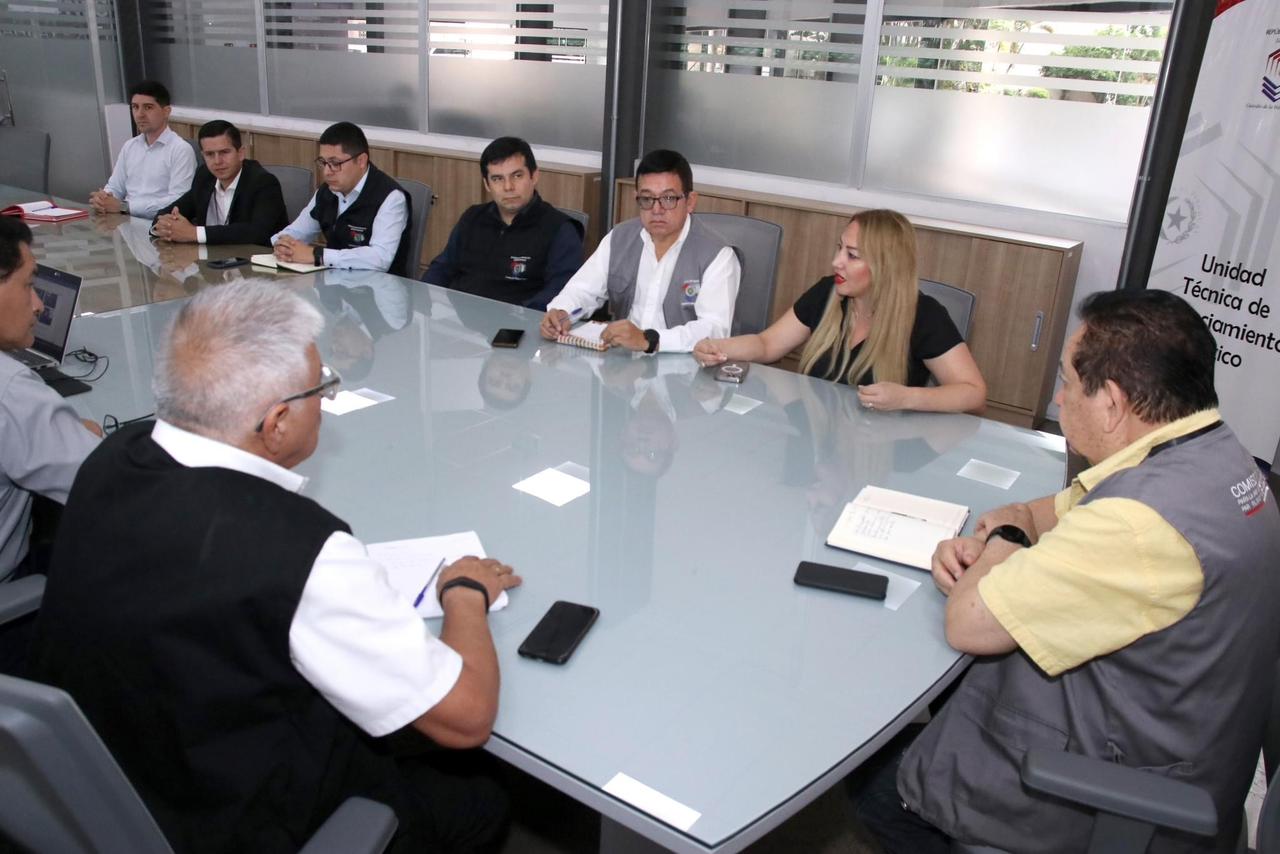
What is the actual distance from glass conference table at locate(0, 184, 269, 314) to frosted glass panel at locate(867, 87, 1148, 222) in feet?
10.3

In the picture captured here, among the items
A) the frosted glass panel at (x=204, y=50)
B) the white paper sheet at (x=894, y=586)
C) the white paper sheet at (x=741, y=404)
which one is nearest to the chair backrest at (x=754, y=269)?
the white paper sheet at (x=741, y=404)

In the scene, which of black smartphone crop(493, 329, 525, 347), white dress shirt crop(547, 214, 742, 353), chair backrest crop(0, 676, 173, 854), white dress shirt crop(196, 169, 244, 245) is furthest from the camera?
white dress shirt crop(196, 169, 244, 245)

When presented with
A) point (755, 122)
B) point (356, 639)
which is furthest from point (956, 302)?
point (755, 122)

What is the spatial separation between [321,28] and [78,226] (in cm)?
340

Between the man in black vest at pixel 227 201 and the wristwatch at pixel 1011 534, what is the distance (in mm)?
3603

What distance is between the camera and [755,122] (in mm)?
5359

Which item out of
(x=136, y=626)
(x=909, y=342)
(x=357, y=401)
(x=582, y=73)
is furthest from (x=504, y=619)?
(x=582, y=73)

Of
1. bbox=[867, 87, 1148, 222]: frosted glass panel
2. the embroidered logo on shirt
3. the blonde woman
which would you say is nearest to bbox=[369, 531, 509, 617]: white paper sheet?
→ the embroidered logo on shirt

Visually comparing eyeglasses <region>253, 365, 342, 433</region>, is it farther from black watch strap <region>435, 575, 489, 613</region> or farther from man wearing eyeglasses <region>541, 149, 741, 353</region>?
man wearing eyeglasses <region>541, 149, 741, 353</region>

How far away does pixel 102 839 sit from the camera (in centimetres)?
103

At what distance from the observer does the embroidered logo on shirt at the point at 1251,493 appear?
1.34 metres

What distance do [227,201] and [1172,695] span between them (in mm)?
4482

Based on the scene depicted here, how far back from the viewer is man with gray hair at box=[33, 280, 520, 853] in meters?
1.12

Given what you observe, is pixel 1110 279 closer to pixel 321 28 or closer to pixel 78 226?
pixel 78 226
